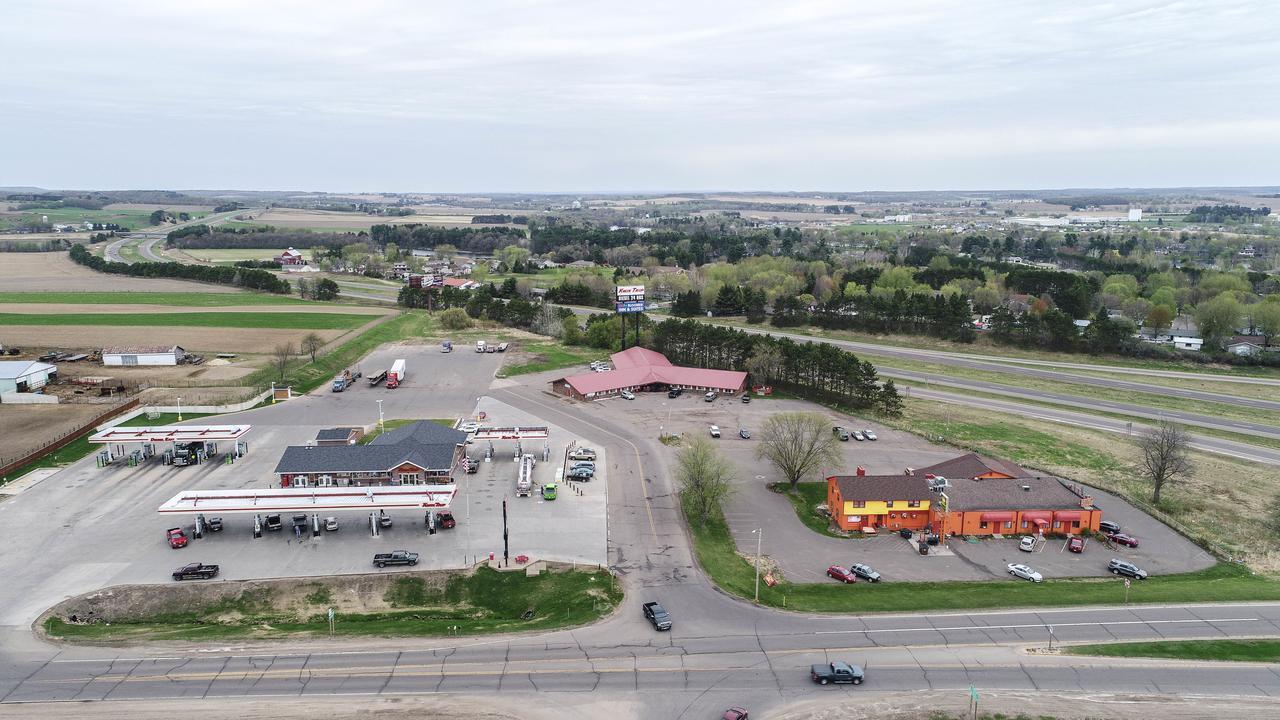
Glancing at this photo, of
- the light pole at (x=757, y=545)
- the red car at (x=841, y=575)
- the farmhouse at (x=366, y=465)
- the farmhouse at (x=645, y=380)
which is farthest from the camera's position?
the farmhouse at (x=645, y=380)

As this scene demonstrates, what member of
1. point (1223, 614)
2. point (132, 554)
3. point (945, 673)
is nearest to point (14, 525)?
point (132, 554)

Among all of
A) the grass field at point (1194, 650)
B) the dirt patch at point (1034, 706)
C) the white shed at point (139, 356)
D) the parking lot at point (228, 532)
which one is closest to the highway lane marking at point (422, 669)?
the dirt patch at point (1034, 706)

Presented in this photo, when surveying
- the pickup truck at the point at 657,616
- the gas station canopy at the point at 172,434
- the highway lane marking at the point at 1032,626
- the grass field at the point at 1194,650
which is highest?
the gas station canopy at the point at 172,434

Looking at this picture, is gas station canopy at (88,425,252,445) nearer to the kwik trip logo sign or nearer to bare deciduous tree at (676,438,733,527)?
bare deciduous tree at (676,438,733,527)

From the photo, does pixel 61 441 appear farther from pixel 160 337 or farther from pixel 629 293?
pixel 629 293

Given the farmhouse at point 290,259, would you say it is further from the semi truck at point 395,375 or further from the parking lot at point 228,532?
the parking lot at point 228,532

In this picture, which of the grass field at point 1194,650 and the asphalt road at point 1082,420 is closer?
the grass field at point 1194,650
